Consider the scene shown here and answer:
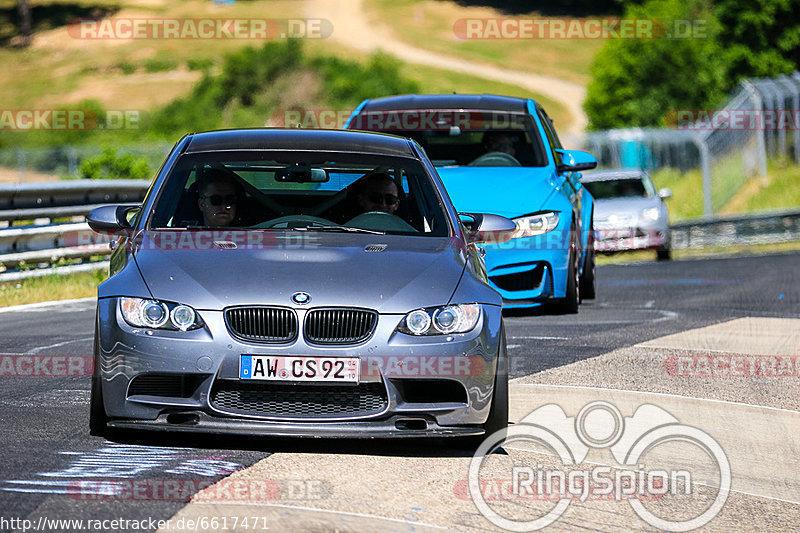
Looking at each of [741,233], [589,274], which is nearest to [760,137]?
[741,233]

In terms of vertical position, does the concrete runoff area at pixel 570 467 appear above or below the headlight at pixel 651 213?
below

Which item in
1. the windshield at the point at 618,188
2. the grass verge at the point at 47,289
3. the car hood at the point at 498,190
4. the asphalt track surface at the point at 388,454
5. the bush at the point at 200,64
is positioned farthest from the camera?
the bush at the point at 200,64

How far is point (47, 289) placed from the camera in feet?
47.2

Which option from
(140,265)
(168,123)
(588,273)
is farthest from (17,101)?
(140,265)

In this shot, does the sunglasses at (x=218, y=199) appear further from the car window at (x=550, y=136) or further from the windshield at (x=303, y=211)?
the car window at (x=550, y=136)

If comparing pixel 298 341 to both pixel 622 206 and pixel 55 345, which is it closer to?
pixel 55 345

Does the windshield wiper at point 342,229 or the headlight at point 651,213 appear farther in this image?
the headlight at point 651,213

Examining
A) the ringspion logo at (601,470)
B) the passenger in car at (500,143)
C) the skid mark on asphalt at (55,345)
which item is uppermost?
the passenger in car at (500,143)

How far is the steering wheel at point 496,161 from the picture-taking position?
11664 millimetres

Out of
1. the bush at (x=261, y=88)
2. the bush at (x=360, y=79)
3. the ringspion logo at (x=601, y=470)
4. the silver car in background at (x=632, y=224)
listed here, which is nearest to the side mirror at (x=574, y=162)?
the ringspion logo at (x=601, y=470)

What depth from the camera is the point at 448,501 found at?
5.38m

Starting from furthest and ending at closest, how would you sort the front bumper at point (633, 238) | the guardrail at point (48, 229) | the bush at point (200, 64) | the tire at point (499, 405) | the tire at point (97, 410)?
1. the bush at point (200, 64)
2. the front bumper at point (633, 238)
3. the guardrail at point (48, 229)
4. the tire at point (499, 405)
5. the tire at point (97, 410)

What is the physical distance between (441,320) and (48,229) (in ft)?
31.9

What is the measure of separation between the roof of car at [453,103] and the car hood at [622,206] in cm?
1019
